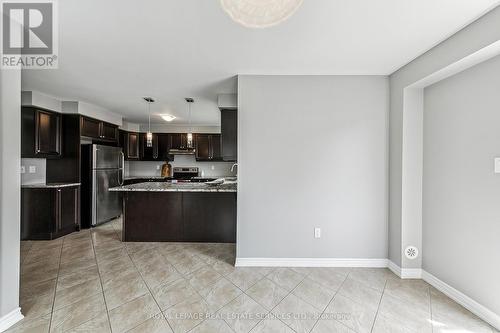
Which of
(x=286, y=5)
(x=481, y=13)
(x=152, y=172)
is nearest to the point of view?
(x=286, y=5)

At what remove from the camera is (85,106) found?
13.3ft

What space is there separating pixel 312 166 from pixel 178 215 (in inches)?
89.4

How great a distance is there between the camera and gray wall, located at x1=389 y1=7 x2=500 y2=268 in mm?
1621

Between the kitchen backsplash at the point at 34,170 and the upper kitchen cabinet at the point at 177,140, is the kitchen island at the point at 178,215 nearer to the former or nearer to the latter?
the kitchen backsplash at the point at 34,170

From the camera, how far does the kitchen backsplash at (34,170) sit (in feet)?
12.0

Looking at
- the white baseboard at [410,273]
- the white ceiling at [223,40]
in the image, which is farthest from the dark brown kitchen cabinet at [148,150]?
the white baseboard at [410,273]

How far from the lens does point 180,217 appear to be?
3.53 metres

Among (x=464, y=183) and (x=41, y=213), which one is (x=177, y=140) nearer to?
(x=41, y=213)

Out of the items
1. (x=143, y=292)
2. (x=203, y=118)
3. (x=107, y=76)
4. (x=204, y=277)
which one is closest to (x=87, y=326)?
(x=143, y=292)

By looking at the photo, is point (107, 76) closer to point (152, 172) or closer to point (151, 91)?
point (151, 91)

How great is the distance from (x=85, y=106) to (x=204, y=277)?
3.89 meters

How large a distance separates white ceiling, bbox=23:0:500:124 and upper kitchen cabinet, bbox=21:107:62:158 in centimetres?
62

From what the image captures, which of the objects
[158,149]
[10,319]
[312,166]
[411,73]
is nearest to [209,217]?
[312,166]

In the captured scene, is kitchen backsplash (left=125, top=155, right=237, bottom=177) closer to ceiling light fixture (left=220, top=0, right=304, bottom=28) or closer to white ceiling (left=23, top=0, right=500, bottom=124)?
white ceiling (left=23, top=0, right=500, bottom=124)
